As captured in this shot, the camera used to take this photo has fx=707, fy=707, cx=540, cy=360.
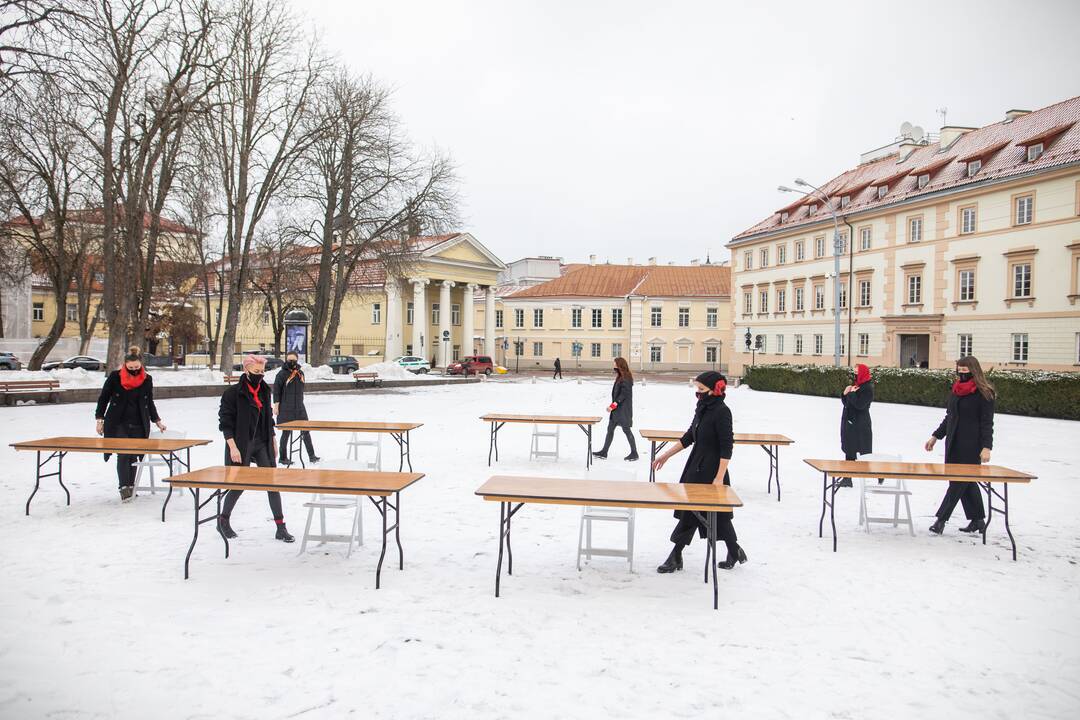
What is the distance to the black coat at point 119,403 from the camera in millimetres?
8586

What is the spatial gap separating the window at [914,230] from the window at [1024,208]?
5.45 metres

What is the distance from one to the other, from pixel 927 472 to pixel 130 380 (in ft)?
29.6

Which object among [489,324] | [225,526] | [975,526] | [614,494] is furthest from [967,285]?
[489,324]

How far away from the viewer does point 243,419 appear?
285 inches

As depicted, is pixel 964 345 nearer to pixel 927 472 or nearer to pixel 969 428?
pixel 969 428

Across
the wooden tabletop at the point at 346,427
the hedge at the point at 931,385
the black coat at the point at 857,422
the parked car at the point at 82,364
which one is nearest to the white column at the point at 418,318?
the parked car at the point at 82,364

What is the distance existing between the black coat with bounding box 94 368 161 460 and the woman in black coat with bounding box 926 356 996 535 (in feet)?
30.3

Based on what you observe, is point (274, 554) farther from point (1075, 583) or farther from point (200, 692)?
point (1075, 583)

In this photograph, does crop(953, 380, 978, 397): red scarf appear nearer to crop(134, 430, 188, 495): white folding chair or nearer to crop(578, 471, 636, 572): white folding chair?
crop(578, 471, 636, 572): white folding chair

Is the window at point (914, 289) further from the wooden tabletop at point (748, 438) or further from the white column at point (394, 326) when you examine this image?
the white column at point (394, 326)

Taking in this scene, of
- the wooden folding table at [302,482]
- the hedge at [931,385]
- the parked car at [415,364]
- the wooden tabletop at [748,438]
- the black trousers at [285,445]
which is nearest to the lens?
the wooden folding table at [302,482]

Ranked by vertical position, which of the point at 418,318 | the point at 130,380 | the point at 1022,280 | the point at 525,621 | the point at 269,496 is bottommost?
the point at 525,621

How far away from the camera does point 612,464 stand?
11883 mm

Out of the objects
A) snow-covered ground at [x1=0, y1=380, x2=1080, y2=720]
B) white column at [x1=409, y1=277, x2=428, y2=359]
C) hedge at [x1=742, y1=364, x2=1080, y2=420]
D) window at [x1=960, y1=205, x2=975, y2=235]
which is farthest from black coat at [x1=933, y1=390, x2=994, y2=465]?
white column at [x1=409, y1=277, x2=428, y2=359]
